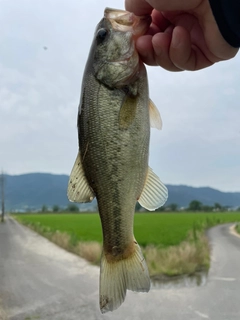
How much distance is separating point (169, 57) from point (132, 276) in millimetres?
964

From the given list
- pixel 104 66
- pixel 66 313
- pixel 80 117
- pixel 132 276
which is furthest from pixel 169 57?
pixel 66 313

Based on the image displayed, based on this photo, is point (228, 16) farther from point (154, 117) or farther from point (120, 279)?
point (120, 279)

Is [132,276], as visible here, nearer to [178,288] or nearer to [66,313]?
Result: [66,313]

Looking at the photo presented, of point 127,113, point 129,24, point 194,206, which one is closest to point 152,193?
point 127,113

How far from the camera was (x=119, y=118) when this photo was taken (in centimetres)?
162

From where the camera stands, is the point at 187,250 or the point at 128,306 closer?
the point at 128,306

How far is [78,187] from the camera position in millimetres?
1733

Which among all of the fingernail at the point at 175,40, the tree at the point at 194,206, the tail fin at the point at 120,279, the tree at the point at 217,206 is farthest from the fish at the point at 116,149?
the tree at the point at 217,206

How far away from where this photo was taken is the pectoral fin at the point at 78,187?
67.9 inches

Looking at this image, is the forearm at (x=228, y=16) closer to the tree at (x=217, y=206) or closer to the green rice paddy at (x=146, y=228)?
the green rice paddy at (x=146, y=228)

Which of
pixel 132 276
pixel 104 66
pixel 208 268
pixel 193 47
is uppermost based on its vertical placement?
pixel 193 47

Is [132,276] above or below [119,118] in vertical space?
below

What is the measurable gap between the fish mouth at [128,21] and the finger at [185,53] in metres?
0.14

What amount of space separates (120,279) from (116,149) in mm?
540
